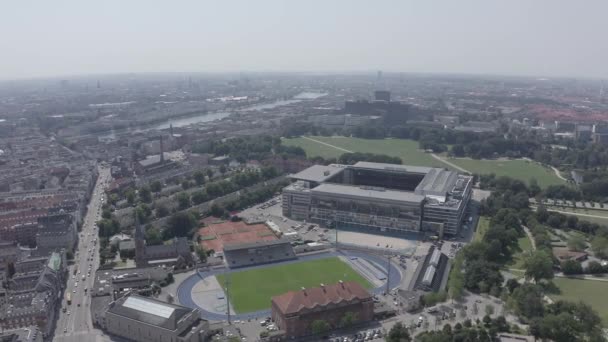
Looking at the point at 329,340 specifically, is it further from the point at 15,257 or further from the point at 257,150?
the point at 257,150

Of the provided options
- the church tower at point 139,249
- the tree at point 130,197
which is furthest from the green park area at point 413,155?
the church tower at point 139,249

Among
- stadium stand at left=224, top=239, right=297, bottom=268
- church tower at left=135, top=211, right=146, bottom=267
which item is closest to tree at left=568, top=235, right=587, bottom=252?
stadium stand at left=224, top=239, right=297, bottom=268

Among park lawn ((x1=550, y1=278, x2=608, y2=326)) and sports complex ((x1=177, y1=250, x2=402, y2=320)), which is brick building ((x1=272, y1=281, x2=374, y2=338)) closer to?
sports complex ((x1=177, y1=250, x2=402, y2=320))

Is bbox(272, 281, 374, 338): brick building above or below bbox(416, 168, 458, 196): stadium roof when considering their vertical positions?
below

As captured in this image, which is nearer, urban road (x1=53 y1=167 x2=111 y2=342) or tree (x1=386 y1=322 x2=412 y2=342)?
tree (x1=386 y1=322 x2=412 y2=342)

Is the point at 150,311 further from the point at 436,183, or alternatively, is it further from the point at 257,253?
the point at 436,183

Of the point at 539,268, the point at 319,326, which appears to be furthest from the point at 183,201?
the point at 539,268

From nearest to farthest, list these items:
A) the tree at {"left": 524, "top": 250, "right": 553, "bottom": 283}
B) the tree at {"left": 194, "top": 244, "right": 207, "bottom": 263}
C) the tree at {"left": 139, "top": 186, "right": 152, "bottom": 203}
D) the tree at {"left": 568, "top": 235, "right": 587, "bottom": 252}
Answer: the tree at {"left": 524, "top": 250, "right": 553, "bottom": 283} < the tree at {"left": 194, "top": 244, "right": 207, "bottom": 263} < the tree at {"left": 568, "top": 235, "right": 587, "bottom": 252} < the tree at {"left": 139, "top": 186, "right": 152, "bottom": 203}

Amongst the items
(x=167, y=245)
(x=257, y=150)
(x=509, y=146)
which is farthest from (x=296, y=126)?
(x=167, y=245)
